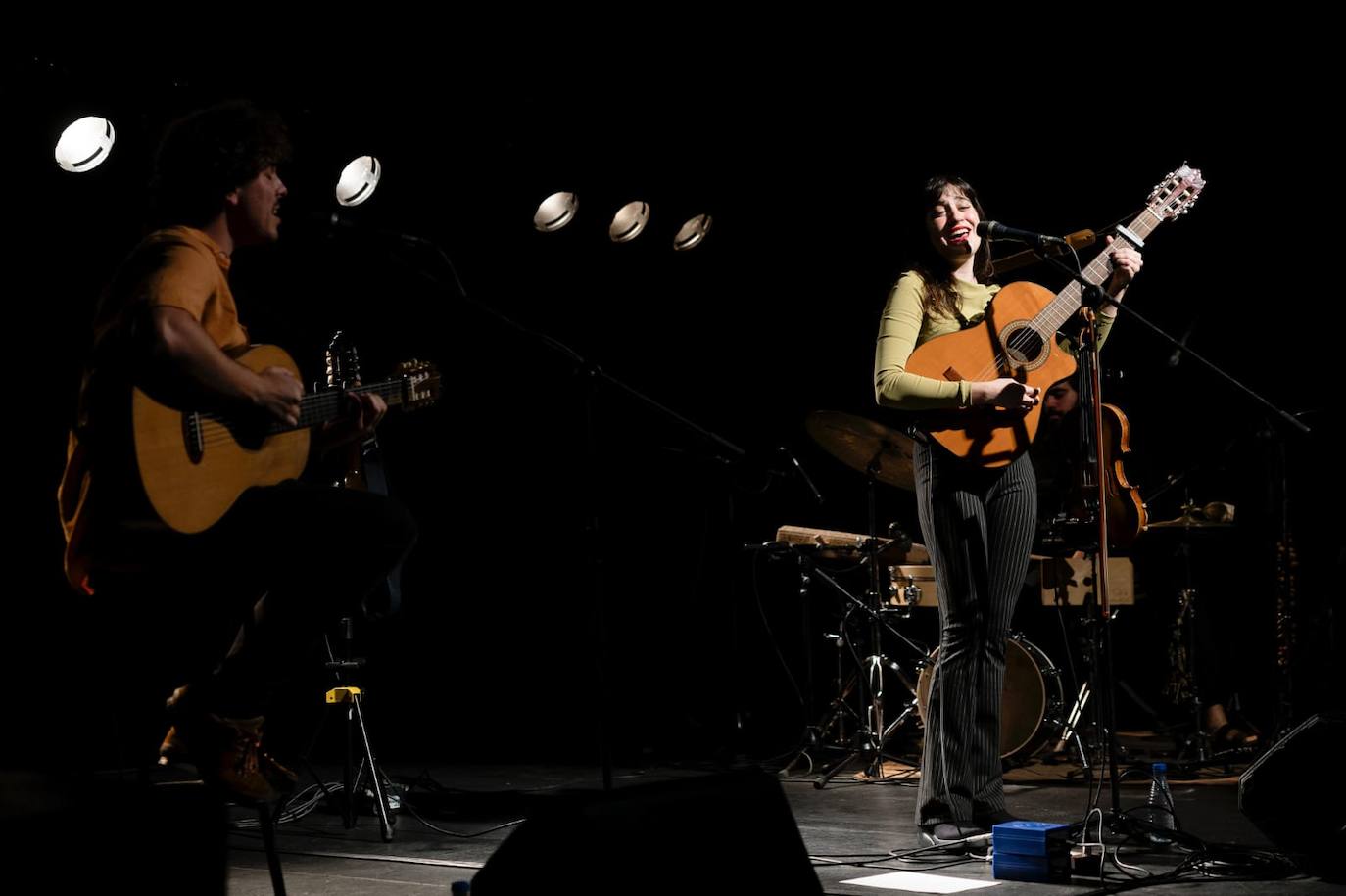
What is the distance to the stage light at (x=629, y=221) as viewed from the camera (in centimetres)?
664

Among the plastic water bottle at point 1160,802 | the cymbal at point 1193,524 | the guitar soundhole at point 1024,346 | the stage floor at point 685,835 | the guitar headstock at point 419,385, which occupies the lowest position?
the stage floor at point 685,835

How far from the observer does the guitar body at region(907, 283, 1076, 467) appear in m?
3.70

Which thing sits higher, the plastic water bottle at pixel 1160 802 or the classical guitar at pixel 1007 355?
the classical guitar at pixel 1007 355

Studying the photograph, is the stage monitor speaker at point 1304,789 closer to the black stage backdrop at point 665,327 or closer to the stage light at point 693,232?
the black stage backdrop at point 665,327

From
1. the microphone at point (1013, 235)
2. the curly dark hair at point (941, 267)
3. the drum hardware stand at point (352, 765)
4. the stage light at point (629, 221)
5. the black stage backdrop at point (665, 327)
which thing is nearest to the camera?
the microphone at point (1013, 235)

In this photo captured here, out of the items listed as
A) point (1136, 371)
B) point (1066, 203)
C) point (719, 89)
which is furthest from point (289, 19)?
point (1136, 371)

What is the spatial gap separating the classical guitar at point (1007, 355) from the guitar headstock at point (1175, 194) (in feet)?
0.70

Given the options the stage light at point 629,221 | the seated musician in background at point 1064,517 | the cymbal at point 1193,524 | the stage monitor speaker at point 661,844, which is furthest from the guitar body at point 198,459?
the cymbal at point 1193,524

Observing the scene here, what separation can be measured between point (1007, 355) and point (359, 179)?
3231 mm

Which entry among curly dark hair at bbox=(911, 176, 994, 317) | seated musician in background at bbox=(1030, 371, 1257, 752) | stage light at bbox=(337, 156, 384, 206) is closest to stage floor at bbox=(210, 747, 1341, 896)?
seated musician in background at bbox=(1030, 371, 1257, 752)

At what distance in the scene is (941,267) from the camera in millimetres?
3992

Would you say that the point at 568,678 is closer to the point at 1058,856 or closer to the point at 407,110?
the point at 407,110

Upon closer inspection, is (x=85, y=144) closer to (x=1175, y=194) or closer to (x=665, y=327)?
(x=665, y=327)

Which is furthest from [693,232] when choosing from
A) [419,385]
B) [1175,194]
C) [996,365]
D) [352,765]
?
[419,385]
